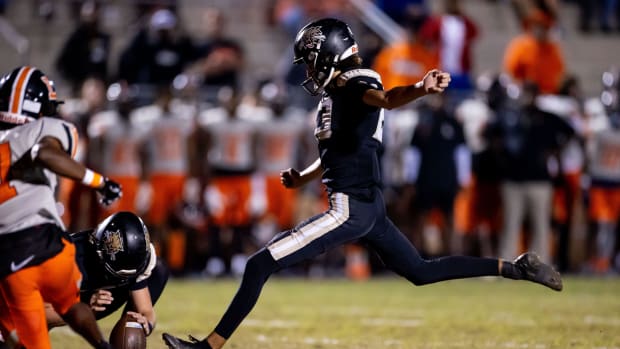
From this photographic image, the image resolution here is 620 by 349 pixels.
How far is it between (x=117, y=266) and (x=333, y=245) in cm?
106

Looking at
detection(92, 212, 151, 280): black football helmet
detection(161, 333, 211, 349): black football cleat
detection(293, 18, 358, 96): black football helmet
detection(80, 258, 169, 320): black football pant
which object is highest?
detection(293, 18, 358, 96): black football helmet

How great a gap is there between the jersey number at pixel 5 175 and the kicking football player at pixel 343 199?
1045 mm

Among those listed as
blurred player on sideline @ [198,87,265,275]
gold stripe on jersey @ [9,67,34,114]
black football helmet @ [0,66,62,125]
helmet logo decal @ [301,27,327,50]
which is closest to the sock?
helmet logo decal @ [301,27,327,50]

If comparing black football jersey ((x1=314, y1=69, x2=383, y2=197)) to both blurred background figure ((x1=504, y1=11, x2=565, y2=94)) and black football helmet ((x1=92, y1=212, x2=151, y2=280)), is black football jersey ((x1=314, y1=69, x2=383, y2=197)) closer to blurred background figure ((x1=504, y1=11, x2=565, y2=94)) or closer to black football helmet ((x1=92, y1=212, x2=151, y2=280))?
black football helmet ((x1=92, y1=212, x2=151, y2=280))

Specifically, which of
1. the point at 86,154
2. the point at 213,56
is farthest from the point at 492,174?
the point at 86,154

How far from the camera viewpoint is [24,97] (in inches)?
203

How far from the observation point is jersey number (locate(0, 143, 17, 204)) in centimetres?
502

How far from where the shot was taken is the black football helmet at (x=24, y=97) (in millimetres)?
5137

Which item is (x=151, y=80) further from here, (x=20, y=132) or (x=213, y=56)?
(x=20, y=132)

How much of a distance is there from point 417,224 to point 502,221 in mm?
926

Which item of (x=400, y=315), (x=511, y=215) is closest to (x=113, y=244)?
(x=400, y=315)

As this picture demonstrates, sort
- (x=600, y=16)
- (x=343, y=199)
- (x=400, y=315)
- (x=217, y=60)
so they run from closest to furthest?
(x=343, y=199), (x=400, y=315), (x=217, y=60), (x=600, y=16)

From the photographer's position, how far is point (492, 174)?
12.4 meters

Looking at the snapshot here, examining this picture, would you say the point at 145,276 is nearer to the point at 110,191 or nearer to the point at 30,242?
the point at 110,191
